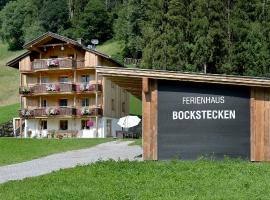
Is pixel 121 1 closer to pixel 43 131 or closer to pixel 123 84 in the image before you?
pixel 43 131

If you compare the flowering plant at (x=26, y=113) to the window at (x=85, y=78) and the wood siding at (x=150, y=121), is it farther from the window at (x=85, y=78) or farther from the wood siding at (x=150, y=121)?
the wood siding at (x=150, y=121)

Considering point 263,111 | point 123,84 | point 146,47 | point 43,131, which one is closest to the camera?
point 263,111

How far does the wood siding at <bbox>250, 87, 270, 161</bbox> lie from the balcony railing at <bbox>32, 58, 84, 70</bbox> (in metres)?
33.1

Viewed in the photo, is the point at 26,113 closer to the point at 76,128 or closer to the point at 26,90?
the point at 26,90

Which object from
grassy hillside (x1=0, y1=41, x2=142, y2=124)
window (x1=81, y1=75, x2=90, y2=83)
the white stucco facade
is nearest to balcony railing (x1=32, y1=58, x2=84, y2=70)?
window (x1=81, y1=75, x2=90, y2=83)

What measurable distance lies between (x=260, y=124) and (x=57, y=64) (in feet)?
113

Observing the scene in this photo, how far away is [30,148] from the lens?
105 ft

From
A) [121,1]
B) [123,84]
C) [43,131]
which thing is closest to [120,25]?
[121,1]

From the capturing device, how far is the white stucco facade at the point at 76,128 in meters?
51.1

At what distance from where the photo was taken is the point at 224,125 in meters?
19.4

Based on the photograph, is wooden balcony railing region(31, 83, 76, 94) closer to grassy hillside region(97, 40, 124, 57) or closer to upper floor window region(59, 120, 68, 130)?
upper floor window region(59, 120, 68, 130)

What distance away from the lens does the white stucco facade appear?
51.1 metres

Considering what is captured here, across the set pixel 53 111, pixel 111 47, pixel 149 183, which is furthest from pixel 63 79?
pixel 111 47

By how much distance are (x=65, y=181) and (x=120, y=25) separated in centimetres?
8066
